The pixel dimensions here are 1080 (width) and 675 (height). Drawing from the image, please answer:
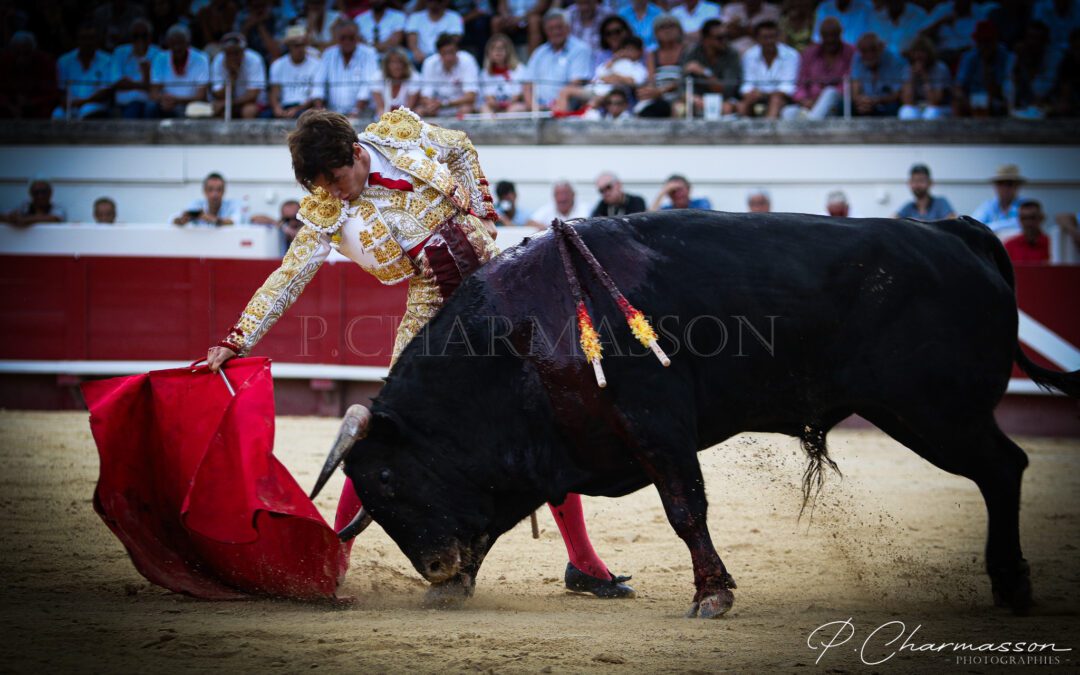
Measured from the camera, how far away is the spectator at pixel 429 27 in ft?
32.4

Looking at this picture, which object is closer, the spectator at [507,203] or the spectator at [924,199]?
the spectator at [924,199]

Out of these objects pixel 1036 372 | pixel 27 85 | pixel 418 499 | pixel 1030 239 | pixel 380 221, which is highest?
pixel 27 85

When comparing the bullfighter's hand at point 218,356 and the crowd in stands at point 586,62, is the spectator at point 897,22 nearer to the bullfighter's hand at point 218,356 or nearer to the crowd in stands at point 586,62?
the crowd in stands at point 586,62

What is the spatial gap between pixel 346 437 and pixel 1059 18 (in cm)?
783

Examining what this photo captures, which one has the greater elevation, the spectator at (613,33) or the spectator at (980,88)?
the spectator at (613,33)

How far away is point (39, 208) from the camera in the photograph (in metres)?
9.10

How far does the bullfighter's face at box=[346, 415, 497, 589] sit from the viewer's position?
11.4 feet

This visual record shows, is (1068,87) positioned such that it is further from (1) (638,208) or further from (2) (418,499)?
(2) (418,499)

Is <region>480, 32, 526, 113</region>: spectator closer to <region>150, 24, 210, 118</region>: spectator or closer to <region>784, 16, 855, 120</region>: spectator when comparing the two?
<region>784, 16, 855, 120</region>: spectator

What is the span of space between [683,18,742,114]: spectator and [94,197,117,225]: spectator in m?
4.67

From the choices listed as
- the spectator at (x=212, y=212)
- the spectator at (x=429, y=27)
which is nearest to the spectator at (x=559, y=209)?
the spectator at (x=429, y=27)

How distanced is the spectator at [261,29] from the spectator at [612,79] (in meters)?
2.73

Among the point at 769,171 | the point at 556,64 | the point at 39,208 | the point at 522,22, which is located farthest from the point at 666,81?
the point at 39,208

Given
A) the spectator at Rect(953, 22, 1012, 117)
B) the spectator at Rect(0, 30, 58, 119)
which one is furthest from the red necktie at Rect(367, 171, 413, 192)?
the spectator at Rect(0, 30, 58, 119)
